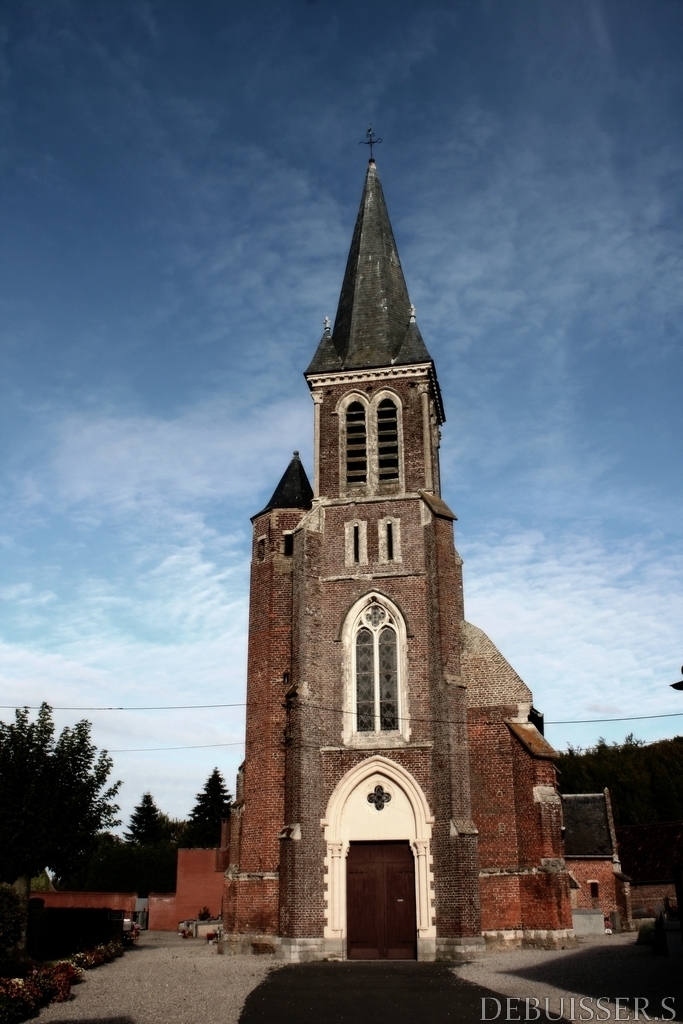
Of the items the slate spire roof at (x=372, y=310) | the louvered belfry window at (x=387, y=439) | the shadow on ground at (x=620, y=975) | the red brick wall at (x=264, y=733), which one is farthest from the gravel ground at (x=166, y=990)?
the slate spire roof at (x=372, y=310)

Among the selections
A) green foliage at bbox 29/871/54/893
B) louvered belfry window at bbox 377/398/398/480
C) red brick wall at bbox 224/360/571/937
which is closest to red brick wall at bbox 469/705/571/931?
red brick wall at bbox 224/360/571/937

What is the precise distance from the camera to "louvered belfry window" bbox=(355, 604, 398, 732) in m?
25.5

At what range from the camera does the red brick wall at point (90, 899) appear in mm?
45500

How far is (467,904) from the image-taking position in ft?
74.5

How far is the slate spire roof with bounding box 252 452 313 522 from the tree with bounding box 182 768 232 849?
43327 millimetres

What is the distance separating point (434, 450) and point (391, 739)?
10396mm

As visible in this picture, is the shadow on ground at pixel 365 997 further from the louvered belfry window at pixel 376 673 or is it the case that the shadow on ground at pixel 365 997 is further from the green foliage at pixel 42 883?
the green foliage at pixel 42 883

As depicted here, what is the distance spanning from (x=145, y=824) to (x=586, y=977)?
69291 mm

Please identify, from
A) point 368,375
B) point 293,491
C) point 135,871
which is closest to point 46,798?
point 293,491

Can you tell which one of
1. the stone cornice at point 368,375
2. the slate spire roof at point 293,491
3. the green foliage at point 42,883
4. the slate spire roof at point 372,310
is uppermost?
the slate spire roof at point 372,310

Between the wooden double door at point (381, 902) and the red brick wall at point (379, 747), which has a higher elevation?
the red brick wall at point (379, 747)

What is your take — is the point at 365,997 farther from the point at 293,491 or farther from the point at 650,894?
the point at 650,894

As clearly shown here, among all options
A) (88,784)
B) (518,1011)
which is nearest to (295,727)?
(88,784)

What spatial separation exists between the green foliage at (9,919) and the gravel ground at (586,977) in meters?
9.12
